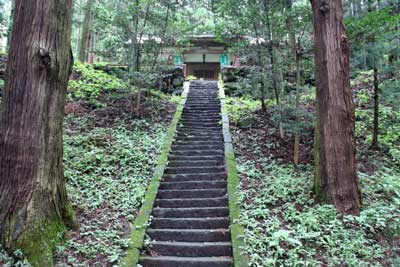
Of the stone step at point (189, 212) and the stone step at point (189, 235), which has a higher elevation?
the stone step at point (189, 212)

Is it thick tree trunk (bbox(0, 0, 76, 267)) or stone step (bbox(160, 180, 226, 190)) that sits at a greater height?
thick tree trunk (bbox(0, 0, 76, 267))

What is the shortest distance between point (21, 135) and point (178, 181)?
352 cm

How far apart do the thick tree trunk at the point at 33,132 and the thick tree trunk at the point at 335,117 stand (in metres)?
3.94

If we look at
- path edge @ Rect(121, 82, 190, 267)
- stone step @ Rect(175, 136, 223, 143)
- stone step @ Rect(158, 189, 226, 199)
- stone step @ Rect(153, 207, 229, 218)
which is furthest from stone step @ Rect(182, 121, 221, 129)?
stone step @ Rect(153, 207, 229, 218)

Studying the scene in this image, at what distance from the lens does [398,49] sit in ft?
23.7

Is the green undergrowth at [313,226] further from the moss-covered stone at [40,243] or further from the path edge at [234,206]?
the moss-covered stone at [40,243]

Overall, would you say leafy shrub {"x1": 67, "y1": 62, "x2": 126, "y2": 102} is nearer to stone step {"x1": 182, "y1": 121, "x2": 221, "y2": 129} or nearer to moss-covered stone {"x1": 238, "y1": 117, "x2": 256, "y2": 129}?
stone step {"x1": 182, "y1": 121, "x2": 221, "y2": 129}

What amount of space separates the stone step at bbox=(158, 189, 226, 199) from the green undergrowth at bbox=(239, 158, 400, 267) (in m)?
0.54

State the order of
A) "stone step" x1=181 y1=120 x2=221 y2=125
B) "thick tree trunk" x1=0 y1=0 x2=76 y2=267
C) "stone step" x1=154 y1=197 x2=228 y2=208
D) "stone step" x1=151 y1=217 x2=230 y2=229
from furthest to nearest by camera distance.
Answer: "stone step" x1=181 y1=120 x2=221 y2=125
"stone step" x1=154 y1=197 x2=228 y2=208
"stone step" x1=151 y1=217 x2=230 y2=229
"thick tree trunk" x1=0 y1=0 x2=76 y2=267

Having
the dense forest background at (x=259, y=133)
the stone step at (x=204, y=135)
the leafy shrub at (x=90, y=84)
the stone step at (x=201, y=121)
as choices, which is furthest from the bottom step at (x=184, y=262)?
the leafy shrub at (x=90, y=84)

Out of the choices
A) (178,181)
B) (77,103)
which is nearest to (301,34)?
(178,181)

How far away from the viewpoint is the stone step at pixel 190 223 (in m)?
5.78

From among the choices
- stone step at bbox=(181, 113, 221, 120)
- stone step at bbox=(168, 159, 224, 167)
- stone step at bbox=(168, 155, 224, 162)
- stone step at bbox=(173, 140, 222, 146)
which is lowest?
stone step at bbox=(168, 159, 224, 167)

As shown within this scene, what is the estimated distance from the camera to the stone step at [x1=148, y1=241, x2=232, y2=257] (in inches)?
203
